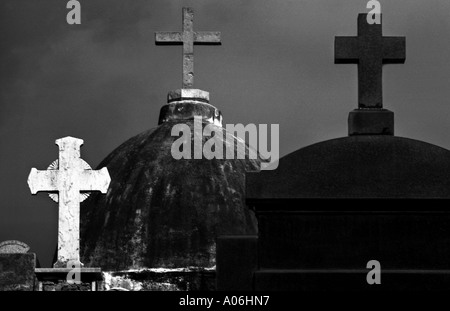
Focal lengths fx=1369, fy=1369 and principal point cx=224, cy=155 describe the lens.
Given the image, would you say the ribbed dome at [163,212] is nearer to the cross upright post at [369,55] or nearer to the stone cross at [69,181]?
the stone cross at [69,181]

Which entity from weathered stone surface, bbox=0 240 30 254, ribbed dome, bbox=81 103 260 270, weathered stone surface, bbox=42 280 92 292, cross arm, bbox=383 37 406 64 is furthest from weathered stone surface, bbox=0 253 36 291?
ribbed dome, bbox=81 103 260 270

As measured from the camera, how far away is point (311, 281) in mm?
10586

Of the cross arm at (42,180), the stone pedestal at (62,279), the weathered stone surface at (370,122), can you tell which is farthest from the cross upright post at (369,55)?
the cross arm at (42,180)

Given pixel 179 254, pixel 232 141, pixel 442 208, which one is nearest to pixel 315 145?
pixel 442 208

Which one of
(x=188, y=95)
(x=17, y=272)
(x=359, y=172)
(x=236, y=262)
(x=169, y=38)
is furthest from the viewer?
(x=188, y=95)

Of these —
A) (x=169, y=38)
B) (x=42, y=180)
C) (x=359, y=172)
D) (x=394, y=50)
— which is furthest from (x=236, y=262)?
(x=169, y=38)

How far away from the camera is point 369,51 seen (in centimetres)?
1162

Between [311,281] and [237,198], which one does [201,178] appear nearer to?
[237,198]

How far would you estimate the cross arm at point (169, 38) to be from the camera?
1983cm

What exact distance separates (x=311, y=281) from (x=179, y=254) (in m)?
10.3

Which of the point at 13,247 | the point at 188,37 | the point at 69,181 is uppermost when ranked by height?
the point at 188,37

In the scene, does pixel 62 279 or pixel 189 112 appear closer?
pixel 62 279

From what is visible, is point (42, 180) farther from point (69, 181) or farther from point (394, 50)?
point (394, 50)

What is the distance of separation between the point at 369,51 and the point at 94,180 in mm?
3309
